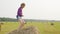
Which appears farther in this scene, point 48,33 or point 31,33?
point 48,33

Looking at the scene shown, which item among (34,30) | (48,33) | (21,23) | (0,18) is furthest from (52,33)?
(0,18)

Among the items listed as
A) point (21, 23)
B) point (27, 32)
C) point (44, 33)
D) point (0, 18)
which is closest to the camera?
point (27, 32)

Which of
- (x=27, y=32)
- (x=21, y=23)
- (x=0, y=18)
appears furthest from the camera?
(x=0, y=18)

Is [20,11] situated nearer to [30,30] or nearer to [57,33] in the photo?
[57,33]

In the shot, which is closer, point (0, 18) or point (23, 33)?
point (23, 33)

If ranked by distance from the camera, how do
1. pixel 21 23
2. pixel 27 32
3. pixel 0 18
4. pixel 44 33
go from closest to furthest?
pixel 27 32 → pixel 21 23 → pixel 44 33 → pixel 0 18

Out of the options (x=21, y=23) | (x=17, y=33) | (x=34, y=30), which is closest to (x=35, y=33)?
(x=34, y=30)

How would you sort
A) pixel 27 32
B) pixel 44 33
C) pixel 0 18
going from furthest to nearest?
1. pixel 0 18
2. pixel 44 33
3. pixel 27 32

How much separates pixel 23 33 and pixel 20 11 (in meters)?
4.15

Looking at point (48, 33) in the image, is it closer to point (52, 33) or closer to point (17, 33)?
point (52, 33)

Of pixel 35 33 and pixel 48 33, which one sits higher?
pixel 35 33

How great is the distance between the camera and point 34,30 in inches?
167

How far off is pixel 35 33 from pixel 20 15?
4.00 meters

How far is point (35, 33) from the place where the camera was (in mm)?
4188
